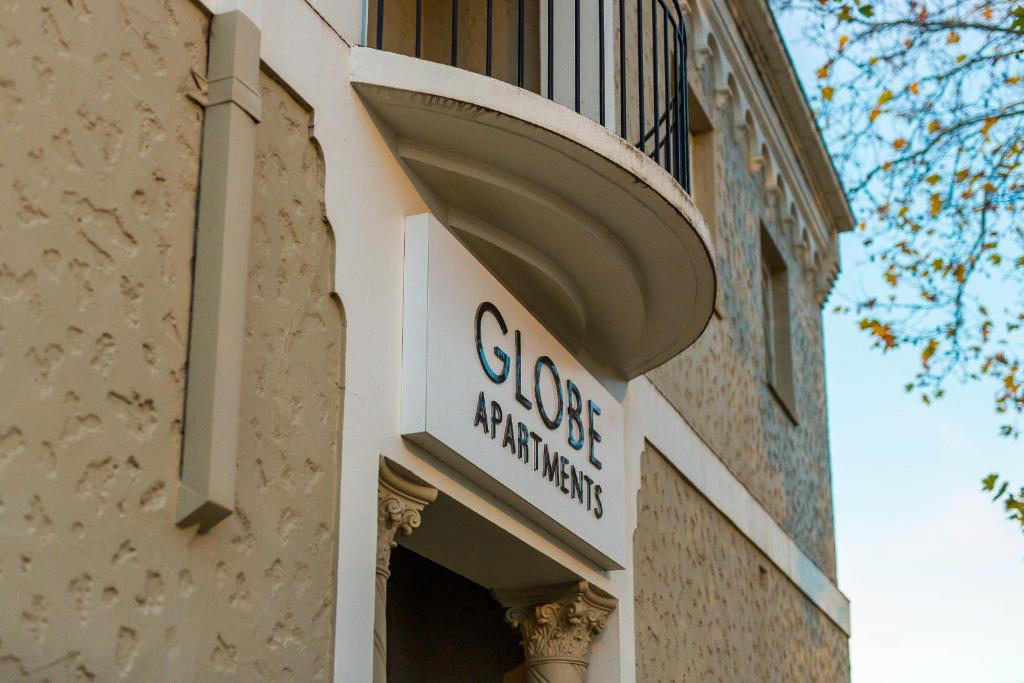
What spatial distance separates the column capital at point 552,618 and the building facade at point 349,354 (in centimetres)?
2

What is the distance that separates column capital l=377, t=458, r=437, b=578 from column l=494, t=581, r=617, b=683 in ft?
6.15

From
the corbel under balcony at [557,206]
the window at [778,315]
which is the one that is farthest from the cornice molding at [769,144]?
the corbel under balcony at [557,206]

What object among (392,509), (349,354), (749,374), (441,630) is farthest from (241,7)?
(749,374)

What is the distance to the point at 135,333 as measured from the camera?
471 cm

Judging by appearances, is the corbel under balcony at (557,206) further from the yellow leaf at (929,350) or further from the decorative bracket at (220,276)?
the yellow leaf at (929,350)

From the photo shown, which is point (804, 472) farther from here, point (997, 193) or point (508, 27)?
point (508, 27)

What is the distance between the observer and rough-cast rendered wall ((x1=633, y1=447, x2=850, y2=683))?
29.7ft

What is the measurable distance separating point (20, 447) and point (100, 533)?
1.24ft

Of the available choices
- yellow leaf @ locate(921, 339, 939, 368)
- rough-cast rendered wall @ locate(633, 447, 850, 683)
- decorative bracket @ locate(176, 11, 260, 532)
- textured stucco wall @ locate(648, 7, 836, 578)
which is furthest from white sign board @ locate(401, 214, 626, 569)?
yellow leaf @ locate(921, 339, 939, 368)

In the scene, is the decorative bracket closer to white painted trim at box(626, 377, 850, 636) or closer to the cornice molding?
white painted trim at box(626, 377, 850, 636)

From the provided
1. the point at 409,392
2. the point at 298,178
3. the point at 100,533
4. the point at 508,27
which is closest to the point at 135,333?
the point at 100,533

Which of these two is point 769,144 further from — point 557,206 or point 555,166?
point 555,166

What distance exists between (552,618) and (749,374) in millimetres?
4900

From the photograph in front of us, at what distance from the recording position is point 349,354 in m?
5.96
